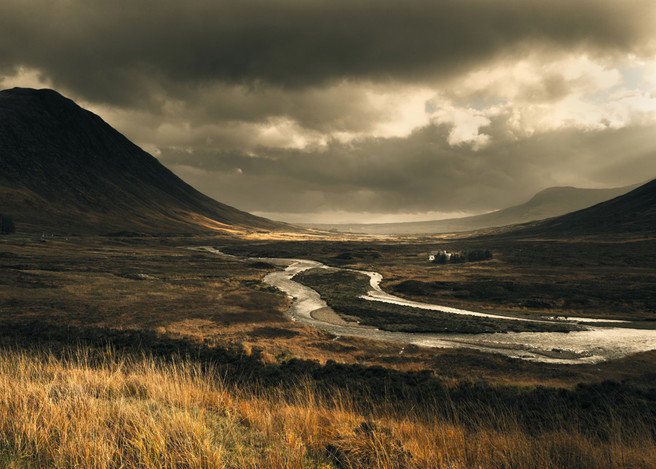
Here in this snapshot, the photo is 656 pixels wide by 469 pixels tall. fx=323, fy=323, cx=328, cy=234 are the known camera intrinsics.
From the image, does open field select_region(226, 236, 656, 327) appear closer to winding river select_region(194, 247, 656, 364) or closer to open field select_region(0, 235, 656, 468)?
open field select_region(0, 235, 656, 468)

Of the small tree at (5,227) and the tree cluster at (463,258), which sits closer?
the tree cluster at (463,258)

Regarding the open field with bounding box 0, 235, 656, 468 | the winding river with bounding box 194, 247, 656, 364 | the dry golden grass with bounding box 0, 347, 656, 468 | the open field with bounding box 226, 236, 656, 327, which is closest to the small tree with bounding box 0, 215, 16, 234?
the open field with bounding box 0, 235, 656, 468

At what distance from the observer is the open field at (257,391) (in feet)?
14.6

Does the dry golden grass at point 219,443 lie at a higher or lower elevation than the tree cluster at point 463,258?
higher

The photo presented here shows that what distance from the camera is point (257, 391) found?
12.6 m

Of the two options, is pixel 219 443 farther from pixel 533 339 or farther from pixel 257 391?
pixel 533 339

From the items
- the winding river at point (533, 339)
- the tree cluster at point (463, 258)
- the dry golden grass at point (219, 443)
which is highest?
the dry golden grass at point (219, 443)

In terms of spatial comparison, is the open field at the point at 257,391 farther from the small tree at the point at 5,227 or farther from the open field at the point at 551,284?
the small tree at the point at 5,227

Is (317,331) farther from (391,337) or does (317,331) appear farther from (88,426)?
(88,426)

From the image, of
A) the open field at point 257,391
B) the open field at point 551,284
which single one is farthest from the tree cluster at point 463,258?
the open field at point 257,391

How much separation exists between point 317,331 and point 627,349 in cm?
3021

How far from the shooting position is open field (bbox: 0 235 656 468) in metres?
4.45

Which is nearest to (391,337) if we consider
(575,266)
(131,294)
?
(131,294)

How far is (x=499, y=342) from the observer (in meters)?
33.3
